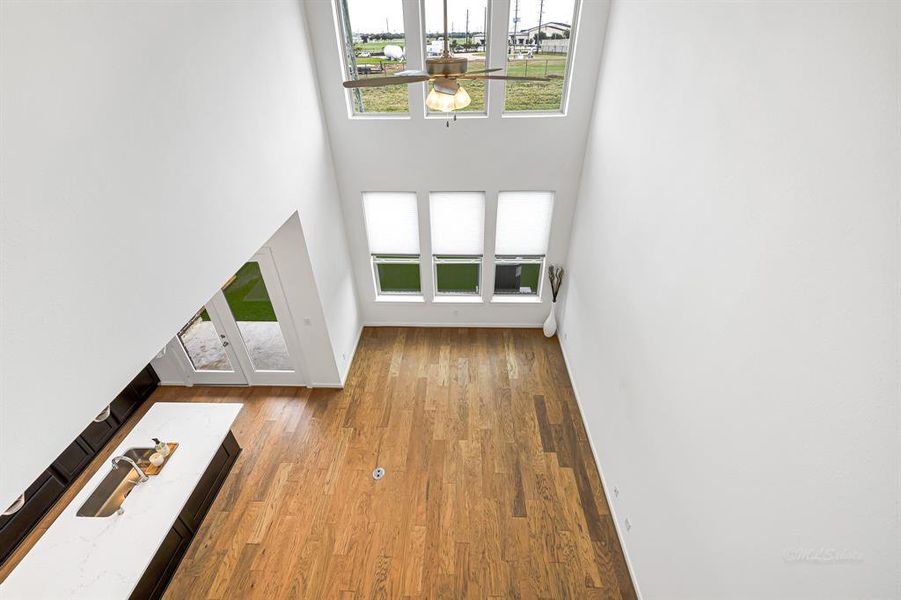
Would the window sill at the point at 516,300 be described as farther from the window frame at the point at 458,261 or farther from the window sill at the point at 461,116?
the window sill at the point at 461,116

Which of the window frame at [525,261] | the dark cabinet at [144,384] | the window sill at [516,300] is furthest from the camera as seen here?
the window sill at [516,300]

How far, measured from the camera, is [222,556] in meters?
3.93

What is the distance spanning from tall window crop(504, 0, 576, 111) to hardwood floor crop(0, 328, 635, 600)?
362 cm

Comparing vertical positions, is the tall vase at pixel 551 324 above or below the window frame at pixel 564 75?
below

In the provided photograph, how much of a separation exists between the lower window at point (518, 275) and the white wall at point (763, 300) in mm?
2584

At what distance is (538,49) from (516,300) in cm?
353

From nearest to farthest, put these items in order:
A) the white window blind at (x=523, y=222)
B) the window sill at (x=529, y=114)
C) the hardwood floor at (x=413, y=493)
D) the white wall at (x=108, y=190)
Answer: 1. the white wall at (x=108, y=190)
2. the hardwood floor at (x=413, y=493)
3. the window sill at (x=529, y=114)
4. the white window blind at (x=523, y=222)

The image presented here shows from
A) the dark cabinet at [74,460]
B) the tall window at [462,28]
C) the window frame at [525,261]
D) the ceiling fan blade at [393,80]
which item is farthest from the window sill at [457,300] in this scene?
the dark cabinet at [74,460]

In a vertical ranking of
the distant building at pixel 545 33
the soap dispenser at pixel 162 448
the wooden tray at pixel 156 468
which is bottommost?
the wooden tray at pixel 156 468

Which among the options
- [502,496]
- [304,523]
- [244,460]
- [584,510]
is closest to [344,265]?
[244,460]

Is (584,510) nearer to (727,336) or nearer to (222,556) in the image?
(727,336)

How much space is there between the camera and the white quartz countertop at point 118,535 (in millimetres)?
3088

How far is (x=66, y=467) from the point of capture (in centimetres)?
457

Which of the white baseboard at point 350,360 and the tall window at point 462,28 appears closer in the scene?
the tall window at point 462,28
